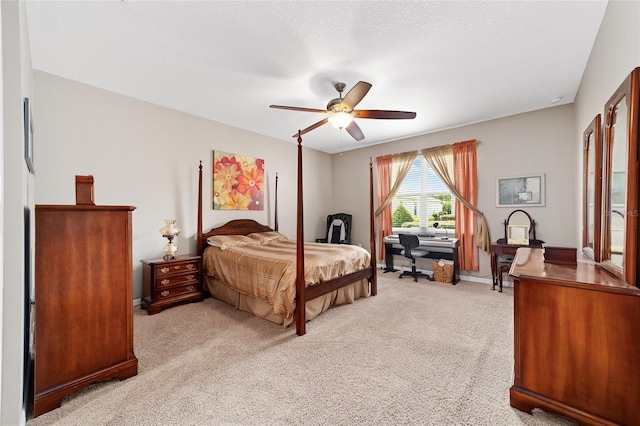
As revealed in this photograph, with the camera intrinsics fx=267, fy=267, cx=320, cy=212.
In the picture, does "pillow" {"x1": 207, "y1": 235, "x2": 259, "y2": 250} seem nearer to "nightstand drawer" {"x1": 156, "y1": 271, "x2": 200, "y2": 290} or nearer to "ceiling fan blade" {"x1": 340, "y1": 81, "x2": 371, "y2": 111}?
"nightstand drawer" {"x1": 156, "y1": 271, "x2": 200, "y2": 290}

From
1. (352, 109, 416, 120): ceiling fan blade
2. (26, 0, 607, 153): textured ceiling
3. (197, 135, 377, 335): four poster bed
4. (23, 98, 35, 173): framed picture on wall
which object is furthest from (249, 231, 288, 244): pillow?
(23, 98, 35, 173): framed picture on wall

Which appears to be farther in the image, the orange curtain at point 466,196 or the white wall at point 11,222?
the orange curtain at point 466,196

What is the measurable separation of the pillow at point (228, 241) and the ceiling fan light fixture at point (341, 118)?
2.23 meters

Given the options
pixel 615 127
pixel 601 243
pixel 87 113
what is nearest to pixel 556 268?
pixel 601 243

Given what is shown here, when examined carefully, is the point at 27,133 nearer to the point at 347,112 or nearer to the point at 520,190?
the point at 347,112

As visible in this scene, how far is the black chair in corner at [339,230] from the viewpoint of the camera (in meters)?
6.02

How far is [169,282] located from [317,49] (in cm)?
318

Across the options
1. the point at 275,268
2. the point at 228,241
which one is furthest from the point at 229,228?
the point at 275,268

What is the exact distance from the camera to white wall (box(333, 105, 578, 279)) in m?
3.87

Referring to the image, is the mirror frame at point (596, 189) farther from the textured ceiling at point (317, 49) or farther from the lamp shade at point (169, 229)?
the lamp shade at point (169, 229)

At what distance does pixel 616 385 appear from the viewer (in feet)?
4.41

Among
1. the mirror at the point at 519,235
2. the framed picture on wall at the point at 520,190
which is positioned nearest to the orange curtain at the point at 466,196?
the framed picture on wall at the point at 520,190

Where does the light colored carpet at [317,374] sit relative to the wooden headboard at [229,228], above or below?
below

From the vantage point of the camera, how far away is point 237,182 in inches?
185
